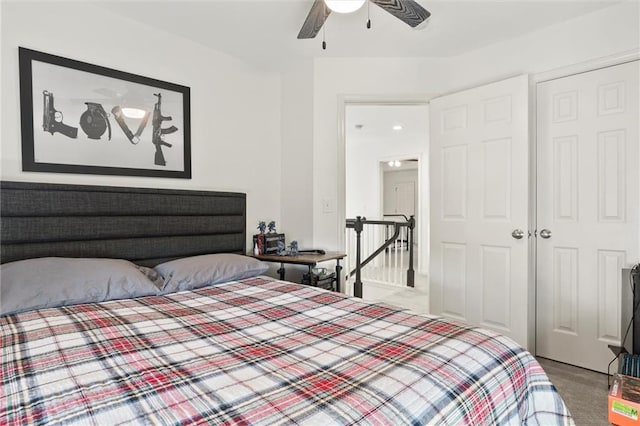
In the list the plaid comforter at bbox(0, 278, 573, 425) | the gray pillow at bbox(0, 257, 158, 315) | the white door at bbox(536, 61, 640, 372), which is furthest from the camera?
the white door at bbox(536, 61, 640, 372)

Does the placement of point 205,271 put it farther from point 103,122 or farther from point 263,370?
point 263,370

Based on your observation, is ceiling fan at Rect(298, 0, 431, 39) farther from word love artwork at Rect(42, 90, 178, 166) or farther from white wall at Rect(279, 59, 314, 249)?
word love artwork at Rect(42, 90, 178, 166)

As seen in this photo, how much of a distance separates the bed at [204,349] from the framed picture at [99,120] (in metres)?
0.23

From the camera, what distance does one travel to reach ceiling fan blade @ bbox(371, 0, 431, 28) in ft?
5.71

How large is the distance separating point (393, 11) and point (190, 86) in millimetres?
1685

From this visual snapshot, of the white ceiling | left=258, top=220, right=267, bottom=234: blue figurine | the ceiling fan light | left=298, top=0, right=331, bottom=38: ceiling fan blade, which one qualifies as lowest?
left=258, top=220, right=267, bottom=234: blue figurine

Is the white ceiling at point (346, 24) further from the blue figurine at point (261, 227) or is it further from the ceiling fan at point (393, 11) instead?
the blue figurine at point (261, 227)

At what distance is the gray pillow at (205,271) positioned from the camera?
2.04m

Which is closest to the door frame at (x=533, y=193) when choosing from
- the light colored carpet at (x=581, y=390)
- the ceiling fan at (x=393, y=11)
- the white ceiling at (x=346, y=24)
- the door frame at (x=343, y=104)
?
the light colored carpet at (x=581, y=390)

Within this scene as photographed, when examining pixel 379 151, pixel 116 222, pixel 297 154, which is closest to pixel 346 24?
pixel 297 154

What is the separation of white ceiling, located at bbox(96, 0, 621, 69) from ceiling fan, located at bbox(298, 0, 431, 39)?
0.37m

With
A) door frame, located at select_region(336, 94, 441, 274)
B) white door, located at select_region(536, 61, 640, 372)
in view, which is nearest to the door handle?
white door, located at select_region(536, 61, 640, 372)

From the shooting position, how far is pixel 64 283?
5.51 feet

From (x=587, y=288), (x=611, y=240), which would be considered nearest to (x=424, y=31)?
(x=611, y=240)
